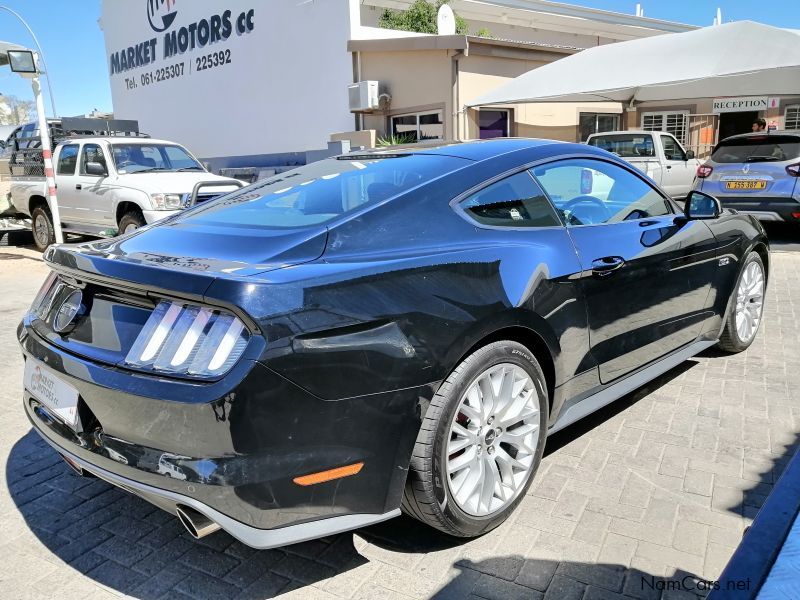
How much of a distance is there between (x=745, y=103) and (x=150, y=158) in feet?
44.9

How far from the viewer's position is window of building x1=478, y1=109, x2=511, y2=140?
1523cm

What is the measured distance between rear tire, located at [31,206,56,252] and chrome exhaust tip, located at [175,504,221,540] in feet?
33.1

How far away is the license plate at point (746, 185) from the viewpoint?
9383mm

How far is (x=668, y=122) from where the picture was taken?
19.0 m

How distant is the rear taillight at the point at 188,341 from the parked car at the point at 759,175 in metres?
9.06

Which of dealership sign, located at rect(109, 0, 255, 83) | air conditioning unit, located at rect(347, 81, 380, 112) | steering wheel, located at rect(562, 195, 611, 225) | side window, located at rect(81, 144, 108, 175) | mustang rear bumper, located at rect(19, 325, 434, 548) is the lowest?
mustang rear bumper, located at rect(19, 325, 434, 548)

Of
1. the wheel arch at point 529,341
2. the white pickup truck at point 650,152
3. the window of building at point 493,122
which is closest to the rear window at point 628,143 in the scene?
the white pickup truck at point 650,152

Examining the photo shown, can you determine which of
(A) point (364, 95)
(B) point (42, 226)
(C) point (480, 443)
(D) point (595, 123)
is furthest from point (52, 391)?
(D) point (595, 123)

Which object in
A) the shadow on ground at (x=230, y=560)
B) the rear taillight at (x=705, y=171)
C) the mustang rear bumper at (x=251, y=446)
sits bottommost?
the shadow on ground at (x=230, y=560)

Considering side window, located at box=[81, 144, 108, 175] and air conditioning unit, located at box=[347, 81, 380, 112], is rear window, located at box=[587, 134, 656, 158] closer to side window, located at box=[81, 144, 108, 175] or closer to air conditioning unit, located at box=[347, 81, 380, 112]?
air conditioning unit, located at box=[347, 81, 380, 112]

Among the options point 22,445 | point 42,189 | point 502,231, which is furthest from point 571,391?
point 42,189

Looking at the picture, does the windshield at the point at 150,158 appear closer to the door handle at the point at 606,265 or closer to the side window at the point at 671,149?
the door handle at the point at 606,265

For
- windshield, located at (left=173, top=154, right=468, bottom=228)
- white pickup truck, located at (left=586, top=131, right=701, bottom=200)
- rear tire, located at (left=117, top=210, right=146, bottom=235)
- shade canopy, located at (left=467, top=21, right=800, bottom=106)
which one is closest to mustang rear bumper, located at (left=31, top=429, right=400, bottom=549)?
windshield, located at (left=173, top=154, right=468, bottom=228)

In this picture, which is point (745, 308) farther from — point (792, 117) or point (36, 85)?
point (792, 117)
